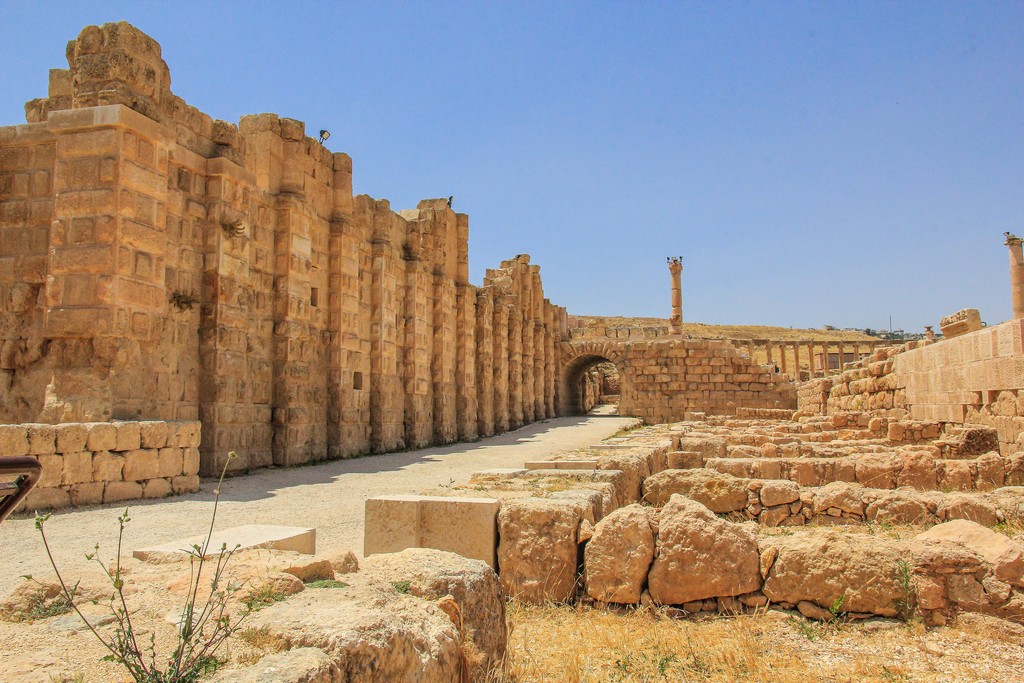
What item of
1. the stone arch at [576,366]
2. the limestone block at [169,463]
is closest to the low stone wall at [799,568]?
the limestone block at [169,463]

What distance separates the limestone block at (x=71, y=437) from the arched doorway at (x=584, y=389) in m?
23.1

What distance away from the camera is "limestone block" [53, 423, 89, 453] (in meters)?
7.05

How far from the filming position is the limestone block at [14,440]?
667 cm

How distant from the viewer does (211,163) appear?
10.4 meters

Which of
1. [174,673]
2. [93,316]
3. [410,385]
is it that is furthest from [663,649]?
[410,385]

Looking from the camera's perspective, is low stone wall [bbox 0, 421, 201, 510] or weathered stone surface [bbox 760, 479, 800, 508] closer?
weathered stone surface [bbox 760, 479, 800, 508]

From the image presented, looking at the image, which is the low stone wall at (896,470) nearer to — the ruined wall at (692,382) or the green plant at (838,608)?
the green plant at (838,608)

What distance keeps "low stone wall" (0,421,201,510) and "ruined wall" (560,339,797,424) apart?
20.8 m

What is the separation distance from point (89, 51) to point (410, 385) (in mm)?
9125

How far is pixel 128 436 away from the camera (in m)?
7.64

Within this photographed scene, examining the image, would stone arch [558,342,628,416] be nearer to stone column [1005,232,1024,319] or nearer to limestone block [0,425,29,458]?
stone column [1005,232,1024,319]

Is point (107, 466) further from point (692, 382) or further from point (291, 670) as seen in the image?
point (692, 382)

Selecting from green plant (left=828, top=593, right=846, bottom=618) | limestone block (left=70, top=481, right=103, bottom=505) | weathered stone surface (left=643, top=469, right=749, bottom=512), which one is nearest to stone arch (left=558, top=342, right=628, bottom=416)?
weathered stone surface (left=643, top=469, right=749, bottom=512)

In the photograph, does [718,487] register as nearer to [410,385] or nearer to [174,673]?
[174,673]
